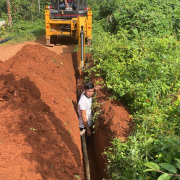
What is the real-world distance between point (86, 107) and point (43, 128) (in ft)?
5.20

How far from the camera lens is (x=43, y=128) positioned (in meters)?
3.79

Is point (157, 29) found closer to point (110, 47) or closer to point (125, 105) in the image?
point (110, 47)

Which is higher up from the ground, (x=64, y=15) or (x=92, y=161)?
(x=64, y=15)

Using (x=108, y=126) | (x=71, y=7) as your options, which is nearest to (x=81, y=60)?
(x=108, y=126)

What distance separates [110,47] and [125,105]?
8.61 ft

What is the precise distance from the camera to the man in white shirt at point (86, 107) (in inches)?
191

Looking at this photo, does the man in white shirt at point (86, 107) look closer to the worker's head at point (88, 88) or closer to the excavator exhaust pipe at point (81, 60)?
the worker's head at point (88, 88)

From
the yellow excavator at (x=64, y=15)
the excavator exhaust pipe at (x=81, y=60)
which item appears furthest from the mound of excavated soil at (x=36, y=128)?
the yellow excavator at (x=64, y=15)

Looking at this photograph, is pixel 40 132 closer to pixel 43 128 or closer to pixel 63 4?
pixel 43 128

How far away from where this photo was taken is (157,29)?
899cm

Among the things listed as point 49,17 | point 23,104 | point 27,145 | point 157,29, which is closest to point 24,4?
point 49,17

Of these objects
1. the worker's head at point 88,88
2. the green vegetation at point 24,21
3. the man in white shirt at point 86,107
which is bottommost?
the man in white shirt at point 86,107

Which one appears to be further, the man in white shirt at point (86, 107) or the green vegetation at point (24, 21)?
the green vegetation at point (24, 21)

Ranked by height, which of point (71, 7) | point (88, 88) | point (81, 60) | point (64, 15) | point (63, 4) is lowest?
point (88, 88)
